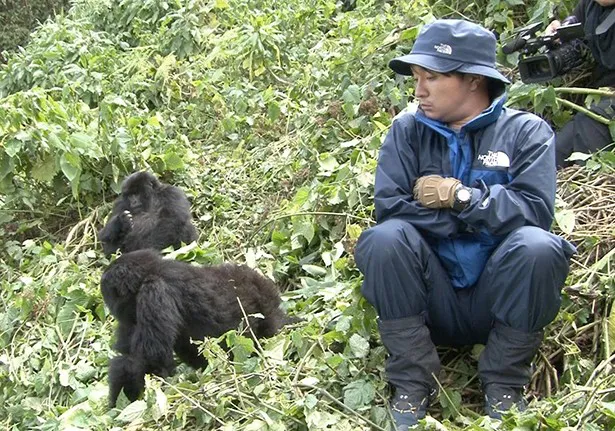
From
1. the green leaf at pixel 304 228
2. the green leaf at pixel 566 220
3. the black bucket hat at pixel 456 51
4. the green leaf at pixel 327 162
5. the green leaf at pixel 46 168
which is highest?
the black bucket hat at pixel 456 51

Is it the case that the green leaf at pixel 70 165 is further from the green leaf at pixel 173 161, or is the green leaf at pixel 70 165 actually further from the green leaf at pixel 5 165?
the green leaf at pixel 173 161

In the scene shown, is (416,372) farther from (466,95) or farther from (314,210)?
(314,210)

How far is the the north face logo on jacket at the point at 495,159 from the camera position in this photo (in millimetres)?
2955

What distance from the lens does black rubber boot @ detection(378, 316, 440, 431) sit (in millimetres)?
2879

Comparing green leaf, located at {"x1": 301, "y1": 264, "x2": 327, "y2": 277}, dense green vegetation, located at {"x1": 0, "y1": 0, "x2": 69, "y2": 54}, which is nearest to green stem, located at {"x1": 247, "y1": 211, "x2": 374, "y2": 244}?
green leaf, located at {"x1": 301, "y1": 264, "x2": 327, "y2": 277}

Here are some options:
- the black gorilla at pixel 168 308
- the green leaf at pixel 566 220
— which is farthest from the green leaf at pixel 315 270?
the green leaf at pixel 566 220

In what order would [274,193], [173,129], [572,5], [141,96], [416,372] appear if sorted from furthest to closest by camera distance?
1. [141,96]
2. [173,129]
3. [274,193]
4. [572,5]
5. [416,372]

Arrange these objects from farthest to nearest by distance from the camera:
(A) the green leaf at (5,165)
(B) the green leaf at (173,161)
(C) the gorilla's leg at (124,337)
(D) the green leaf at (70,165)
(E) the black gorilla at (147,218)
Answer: (B) the green leaf at (173,161)
(A) the green leaf at (5,165)
(D) the green leaf at (70,165)
(E) the black gorilla at (147,218)
(C) the gorilla's leg at (124,337)

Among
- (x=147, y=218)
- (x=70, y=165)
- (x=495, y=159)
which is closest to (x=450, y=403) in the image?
(x=495, y=159)

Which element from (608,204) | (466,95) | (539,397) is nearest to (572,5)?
(608,204)

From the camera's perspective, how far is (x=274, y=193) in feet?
18.4

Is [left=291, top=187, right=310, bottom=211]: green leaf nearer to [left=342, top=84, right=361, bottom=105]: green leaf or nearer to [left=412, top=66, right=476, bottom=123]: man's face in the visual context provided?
[left=342, top=84, right=361, bottom=105]: green leaf

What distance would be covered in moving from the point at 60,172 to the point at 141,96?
1.95 m

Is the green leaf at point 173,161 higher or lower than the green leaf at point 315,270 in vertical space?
higher
